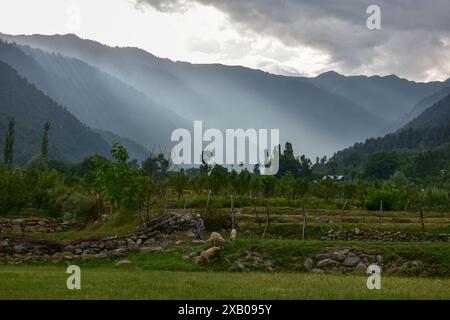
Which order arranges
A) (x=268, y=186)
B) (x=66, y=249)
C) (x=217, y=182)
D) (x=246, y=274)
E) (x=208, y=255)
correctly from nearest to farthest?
(x=246, y=274), (x=208, y=255), (x=66, y=249), (x=217, y=182), (x=268, y=186)

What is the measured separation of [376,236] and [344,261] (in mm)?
10467

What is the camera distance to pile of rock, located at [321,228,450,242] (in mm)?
33750

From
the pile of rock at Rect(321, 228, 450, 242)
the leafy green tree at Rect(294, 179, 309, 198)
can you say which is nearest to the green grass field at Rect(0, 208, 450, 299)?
the pile of rock at Rect(321, 228, 450, 242)

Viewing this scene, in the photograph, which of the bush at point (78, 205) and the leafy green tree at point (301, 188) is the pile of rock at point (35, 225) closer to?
the bush at point (78, 205)

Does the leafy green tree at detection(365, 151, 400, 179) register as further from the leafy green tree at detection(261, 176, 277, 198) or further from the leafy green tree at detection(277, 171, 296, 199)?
the leafy green tree at detection(261, 176, 277, 198)

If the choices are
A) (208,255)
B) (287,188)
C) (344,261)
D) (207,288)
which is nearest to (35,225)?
(208,255)

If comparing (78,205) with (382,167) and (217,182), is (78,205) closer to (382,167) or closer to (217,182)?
(217,182)

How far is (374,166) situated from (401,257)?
476 ft

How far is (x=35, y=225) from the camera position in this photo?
4288 centimetres

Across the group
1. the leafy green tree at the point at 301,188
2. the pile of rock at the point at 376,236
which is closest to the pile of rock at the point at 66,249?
the pile of rock at the point at 376,236

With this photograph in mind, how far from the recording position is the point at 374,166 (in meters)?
165

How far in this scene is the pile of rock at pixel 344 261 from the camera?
24422mm
